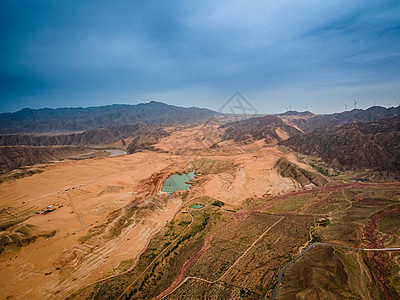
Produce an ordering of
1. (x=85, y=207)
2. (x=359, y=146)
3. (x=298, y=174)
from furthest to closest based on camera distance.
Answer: (x=359, y=146) → (x=298, y=174) → (x=85, y=207)

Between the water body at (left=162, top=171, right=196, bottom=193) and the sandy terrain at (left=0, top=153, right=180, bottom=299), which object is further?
the water body at (left=162, top=171, right=196, bottom=193)

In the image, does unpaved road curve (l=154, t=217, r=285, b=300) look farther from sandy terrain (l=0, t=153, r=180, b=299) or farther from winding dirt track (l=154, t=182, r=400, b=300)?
sandy terrain (l=0, t=153, r=180, b=299)

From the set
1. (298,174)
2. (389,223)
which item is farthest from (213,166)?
(389,223)

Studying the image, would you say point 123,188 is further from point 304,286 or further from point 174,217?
point 304,286

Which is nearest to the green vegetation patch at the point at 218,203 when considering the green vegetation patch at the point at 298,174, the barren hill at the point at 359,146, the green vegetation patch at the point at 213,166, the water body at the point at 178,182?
the water body at the point at 178,182

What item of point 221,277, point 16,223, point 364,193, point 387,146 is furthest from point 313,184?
point 16,223

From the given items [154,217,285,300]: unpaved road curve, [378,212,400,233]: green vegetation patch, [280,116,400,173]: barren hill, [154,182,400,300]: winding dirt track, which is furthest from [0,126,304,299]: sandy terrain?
[280,116,400,173]: barren hill

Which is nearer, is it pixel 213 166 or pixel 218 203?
pixel 218 203

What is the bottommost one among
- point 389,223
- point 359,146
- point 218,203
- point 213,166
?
point 218,203

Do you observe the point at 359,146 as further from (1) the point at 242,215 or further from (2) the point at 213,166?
(1) the point at 242,215
